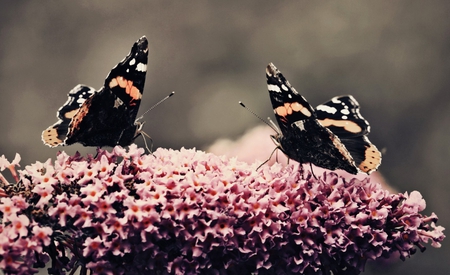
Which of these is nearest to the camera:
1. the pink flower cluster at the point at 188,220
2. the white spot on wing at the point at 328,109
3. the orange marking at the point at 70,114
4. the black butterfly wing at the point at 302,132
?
the pink flower cluster at the point at 188,220

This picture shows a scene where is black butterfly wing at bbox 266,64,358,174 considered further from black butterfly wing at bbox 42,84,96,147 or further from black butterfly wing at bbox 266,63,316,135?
black butterfly wing at bbox 42,84,96,147

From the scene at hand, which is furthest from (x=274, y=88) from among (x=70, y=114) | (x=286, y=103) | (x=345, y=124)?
(x=70, y=114)

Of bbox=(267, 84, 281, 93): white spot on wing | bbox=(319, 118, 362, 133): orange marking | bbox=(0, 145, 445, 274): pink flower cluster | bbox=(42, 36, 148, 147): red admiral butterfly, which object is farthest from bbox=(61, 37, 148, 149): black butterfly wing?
bbox=(319, 118, 362, 133): orange marking

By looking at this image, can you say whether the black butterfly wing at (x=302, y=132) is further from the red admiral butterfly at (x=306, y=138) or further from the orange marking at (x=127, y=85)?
the orange marking at (x=127, y=85)

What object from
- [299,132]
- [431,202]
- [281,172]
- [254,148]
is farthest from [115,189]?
[431,202]

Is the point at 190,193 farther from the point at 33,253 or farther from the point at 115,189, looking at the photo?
the point at 33,253

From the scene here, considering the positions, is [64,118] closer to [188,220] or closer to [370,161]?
[188,220]

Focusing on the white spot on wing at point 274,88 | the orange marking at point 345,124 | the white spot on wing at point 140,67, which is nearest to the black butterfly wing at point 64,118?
the white spot on wing at point 140,67
